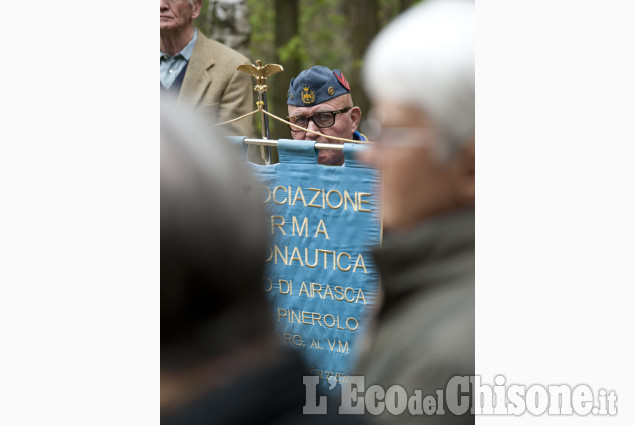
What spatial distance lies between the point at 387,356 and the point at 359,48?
10.0 metres

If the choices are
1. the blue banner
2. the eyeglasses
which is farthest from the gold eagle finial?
the blue banner

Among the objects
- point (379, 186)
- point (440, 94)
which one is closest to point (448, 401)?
point (440, 94)

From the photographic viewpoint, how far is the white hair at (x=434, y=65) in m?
1.45

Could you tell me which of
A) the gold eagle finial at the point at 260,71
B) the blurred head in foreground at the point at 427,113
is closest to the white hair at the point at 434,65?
the blurred head in foreground at the point at 427,113

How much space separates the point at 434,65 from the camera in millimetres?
1469

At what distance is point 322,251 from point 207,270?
2.91m

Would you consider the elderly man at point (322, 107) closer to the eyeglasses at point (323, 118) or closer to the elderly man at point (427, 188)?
the eyeglasses at point (323, 118)

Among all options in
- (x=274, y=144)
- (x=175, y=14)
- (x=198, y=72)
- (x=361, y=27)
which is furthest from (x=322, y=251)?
(x=361, y=27)

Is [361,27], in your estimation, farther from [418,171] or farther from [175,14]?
[418,171]

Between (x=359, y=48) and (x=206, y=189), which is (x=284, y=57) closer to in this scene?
(x=359, y=48)

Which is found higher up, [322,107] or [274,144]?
[322,107]

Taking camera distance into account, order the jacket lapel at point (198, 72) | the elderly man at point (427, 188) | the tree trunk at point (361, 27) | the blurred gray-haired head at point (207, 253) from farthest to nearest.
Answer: the tree trunk at point (361, 27), the jacket lapel at point (198, 72), the elderly man at point (427, 188), the blurred gray-haired head at point (207, 253)

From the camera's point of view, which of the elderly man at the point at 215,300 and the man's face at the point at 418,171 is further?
the man's face at the point at 418,171

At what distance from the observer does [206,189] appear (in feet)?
3.39
